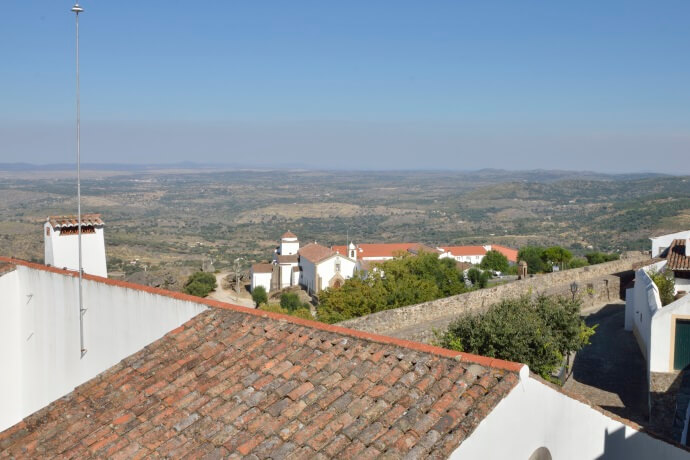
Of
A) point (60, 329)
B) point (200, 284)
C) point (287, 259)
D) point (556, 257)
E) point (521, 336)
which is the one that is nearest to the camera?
point (60, 329)

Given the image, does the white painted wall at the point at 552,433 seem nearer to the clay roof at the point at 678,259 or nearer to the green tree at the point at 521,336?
the green tree at the point at 521,336

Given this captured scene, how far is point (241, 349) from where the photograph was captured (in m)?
5.98

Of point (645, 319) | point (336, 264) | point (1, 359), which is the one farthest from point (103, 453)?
point (336, 264)

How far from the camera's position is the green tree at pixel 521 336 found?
Result: 12.4 m

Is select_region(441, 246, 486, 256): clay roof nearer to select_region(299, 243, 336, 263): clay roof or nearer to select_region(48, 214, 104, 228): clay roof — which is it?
select_region(299, 243, 336, 263): clay roof

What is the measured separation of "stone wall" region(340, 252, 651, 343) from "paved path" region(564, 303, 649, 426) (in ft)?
7.96

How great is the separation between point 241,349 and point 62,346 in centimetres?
314

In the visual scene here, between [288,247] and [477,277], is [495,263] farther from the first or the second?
[288,247]

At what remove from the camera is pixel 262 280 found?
5344cm

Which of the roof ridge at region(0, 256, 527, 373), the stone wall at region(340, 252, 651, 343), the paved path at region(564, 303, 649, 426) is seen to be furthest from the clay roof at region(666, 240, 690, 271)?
the roof ridge at region(0, 256, 527, 373)

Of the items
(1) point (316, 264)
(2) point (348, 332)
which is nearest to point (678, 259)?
(2) point (348, 332)

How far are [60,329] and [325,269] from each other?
42.0 metres

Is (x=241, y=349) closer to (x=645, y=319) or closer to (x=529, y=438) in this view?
(x=529, y=438)

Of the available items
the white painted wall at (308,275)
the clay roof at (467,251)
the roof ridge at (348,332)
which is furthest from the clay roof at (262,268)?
the roof ridge at (348,332)
